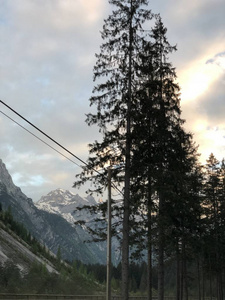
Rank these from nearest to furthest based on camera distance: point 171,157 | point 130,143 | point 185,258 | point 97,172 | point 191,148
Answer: point 97,172, point 130,143, point 171,157, point 185,258, point 191,148

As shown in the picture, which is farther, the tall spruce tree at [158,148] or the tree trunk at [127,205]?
the tall spruce tree at [158,148]

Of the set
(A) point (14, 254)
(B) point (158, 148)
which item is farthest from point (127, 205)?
(A) point (14, 254)

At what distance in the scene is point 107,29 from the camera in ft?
65.0

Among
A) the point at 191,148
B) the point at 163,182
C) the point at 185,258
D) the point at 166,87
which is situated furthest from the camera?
the point at 191,148

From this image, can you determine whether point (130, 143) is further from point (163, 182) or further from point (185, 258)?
point (185, 258)

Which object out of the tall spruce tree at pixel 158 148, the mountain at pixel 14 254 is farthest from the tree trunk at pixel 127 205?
Result: the mountain at pixel 14 254

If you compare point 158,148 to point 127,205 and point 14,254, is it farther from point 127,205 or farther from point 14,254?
point 14,254

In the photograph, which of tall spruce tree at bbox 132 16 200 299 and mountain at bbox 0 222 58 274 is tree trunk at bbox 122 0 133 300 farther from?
mountain at bbox 0 222 58 274

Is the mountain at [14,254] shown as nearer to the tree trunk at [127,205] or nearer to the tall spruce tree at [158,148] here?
the tall spruce tree at [158,148]

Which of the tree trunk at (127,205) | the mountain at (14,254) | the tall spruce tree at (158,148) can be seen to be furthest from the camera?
the mountain at (14,254)

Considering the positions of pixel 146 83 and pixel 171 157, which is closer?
pixel 146 83

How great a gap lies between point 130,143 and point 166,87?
6.58 metres

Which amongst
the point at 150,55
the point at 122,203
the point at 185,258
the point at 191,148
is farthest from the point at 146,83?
the point at 185,258

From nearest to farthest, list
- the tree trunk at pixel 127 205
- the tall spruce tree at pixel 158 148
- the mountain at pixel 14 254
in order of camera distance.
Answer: the tree trunk at pixel 127 205 → the tall spruce tree at pixel 158 148 → the mountain at pixel 14 254
